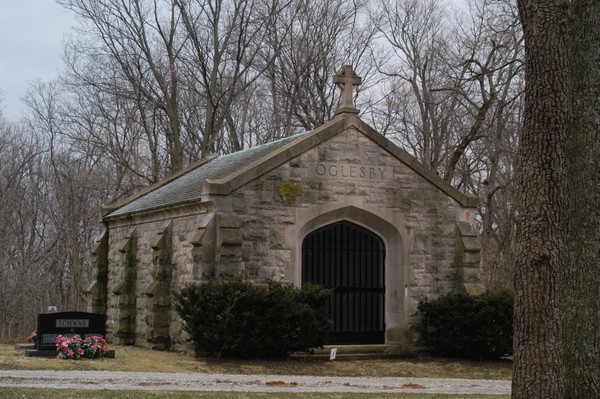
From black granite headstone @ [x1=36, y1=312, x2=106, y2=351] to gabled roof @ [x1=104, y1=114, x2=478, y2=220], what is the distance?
10.2ft

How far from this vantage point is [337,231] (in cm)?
1975

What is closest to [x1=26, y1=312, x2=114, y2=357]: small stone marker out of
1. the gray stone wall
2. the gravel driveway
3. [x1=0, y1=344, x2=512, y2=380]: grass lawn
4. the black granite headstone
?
the black granite headstone

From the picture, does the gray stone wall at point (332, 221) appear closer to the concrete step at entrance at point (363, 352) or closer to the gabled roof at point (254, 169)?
the gabled roof at point (254, 169)

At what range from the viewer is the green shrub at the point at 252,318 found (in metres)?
16.8

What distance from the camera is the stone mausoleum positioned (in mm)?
18531

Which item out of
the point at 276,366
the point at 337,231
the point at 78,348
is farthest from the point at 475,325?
the point at 78,348

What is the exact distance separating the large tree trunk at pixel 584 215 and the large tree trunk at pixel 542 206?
152 centimetres

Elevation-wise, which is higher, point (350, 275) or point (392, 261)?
point (392, 261)

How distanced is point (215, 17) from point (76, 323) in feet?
64.0

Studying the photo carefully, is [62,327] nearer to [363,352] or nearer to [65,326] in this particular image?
[65,326]

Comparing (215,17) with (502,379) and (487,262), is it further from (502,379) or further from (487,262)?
(502,379)

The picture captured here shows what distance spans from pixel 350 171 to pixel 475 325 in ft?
13.3

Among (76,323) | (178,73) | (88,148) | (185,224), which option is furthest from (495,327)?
(88,148)

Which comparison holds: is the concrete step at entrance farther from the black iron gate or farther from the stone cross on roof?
the stone cross on roof
